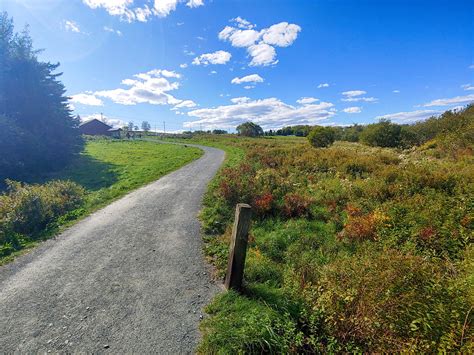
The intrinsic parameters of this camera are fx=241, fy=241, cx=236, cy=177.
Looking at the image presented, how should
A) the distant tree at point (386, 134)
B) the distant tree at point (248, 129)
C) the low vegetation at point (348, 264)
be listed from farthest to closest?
the distant tree at point (248, 129) → the distant tree at point (386, 134) → the low vegetation at point (348, 264)

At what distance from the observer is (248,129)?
85250 mm

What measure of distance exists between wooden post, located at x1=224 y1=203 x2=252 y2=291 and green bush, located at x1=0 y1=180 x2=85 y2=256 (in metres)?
6.11

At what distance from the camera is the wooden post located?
4.29 m

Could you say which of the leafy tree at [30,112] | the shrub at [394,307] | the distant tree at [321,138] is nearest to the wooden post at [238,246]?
the shrub at [394,307]

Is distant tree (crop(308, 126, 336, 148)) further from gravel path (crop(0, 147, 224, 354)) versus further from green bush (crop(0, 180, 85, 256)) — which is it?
green bush (crop(0, 180, 85, 256))

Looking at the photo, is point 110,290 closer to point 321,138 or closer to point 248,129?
point 321,138

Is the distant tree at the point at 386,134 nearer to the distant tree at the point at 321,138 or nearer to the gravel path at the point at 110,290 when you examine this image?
the distant tree at the point at 321,138

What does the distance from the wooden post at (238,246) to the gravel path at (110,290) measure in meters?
0.45

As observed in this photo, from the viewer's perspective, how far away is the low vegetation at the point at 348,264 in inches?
118

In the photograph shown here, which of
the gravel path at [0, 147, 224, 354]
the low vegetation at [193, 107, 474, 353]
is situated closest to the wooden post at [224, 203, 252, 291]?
Answer: the low vegetation at [193, 107, 474, 353]

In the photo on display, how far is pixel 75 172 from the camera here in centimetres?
1906

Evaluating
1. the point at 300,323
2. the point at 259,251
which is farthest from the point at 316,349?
the point at 259,251

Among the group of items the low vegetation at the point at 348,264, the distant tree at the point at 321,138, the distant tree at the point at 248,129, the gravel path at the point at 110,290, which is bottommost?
the gravel path at the point at 110,290

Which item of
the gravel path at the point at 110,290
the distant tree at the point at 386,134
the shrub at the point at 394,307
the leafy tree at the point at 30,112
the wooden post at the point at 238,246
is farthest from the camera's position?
the distant tree at the point at 386,134
